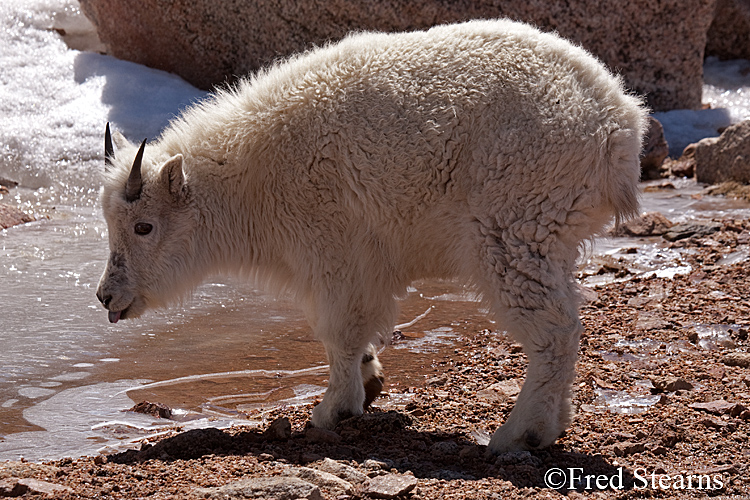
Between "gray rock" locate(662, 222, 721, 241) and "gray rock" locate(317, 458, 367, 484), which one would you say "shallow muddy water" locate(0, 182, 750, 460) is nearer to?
"gray rock" locate(662, 222, 721, 241)

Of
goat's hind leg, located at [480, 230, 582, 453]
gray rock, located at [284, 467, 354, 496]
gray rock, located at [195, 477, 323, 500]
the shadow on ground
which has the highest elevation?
goat's hind leg, located at [480, 230, 582, 453]

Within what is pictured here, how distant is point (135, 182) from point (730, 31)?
17.8 metres

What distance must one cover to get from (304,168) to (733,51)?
17.5 metres

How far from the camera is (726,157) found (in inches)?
471

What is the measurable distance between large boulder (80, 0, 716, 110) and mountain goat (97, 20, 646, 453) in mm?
8806

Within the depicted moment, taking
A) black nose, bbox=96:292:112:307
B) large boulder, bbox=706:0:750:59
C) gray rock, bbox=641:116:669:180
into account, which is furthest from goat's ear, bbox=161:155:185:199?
large boulder, bbox=706:0:750:59

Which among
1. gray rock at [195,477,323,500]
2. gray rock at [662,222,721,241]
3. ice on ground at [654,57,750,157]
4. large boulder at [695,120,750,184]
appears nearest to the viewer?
gray rock at [195,477,323,500]

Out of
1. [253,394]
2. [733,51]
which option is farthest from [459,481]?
[733,51]

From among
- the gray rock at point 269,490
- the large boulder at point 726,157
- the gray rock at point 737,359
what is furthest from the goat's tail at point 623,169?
the large boulder at point 726,157

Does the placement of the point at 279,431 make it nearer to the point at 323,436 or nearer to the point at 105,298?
the point at 323,436

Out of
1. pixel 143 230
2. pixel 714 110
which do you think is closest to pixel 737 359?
pixel 143 230

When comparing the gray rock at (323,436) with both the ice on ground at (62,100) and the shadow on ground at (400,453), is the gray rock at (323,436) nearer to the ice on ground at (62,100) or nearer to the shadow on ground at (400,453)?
the shadow on ground at (400,453)

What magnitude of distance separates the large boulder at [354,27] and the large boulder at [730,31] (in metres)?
4.53

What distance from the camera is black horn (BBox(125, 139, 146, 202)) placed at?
16.7ft
